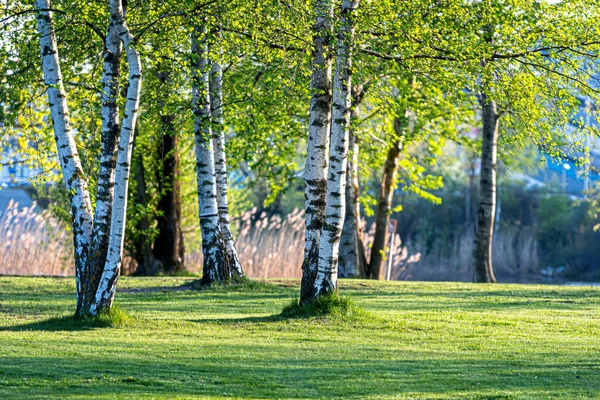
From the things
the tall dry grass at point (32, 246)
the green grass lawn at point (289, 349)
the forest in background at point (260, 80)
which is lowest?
the green grass lawn at point (289, 349)

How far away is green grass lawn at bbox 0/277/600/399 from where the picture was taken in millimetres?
8758

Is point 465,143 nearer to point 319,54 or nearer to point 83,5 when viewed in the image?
point 319,54

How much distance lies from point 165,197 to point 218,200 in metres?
5.78

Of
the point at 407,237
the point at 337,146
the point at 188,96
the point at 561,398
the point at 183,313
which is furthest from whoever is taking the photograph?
the point at 407,237

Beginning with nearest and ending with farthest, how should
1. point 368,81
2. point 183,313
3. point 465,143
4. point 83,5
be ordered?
1. point 83,5
2. point 183,313
3. point 368,81
4. point 465,143

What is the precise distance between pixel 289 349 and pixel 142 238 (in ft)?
46.0

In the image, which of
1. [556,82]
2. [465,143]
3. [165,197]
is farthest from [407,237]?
[556,82]

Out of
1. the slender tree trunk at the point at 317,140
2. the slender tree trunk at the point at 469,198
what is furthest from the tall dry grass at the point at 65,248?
the slender tree trunk at the point at 469,198

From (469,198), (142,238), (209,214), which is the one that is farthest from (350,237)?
(469,198)

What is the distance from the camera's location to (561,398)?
8.64 metres

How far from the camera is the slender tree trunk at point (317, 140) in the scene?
14.1 meters

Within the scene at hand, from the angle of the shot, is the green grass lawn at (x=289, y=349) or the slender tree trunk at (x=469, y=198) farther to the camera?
the slender tree trunk at (x=469, y=198)

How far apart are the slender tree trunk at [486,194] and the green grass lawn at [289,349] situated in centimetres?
724

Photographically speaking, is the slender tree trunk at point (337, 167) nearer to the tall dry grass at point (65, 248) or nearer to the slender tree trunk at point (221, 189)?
the slender tree trunk at point (221, 189)
